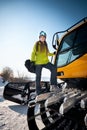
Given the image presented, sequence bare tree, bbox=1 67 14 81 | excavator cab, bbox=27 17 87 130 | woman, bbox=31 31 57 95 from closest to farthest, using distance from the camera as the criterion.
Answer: excavator cab, bbox=27 17 87 130 → woman, bbox=31 31 57 95 → bare tree, bbox=1 67 14 81

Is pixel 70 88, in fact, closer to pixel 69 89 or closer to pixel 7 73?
pixel 69 89

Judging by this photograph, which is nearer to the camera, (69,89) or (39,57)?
(69,89)

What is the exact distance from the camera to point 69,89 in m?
5.02

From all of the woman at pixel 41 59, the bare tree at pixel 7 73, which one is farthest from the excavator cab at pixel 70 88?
the bare tree at pixel 7 73

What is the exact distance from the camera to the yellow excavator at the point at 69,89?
3.89 metres

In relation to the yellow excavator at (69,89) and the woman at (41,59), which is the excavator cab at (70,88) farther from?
the woman at (41,59)

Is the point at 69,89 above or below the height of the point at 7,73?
below

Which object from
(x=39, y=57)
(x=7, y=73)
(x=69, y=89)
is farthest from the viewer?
(x=7, y=73)

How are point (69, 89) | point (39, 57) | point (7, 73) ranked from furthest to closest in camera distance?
point (7, 73) < point (39, 57) < point (69, 89)

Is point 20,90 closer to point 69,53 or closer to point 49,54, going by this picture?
point 49,54

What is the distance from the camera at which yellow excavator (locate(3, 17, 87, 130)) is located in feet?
12.8

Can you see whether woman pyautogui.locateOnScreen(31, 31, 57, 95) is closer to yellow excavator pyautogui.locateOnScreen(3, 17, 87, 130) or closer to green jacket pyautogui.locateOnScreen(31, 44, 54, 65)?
green jacket pyautogui.locateOnScreen(31, 44, 54, 65)

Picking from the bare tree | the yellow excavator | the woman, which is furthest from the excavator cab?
the bare tree

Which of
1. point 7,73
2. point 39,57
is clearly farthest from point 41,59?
point 7,73
